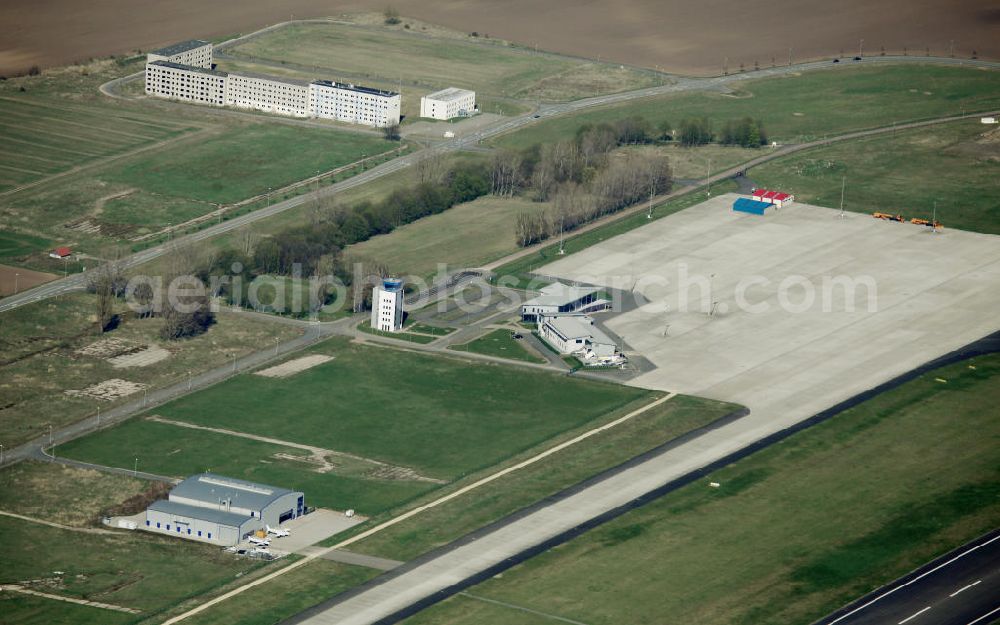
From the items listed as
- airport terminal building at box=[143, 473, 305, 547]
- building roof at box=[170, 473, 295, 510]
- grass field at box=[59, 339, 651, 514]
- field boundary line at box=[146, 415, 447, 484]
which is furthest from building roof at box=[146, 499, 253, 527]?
field boundary line at box=[146, 415, 447, 484]

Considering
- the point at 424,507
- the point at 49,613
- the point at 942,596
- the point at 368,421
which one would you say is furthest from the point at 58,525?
the point at 942,596

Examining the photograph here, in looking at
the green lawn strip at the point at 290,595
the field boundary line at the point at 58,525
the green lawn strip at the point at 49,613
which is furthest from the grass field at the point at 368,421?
the green lawn strip at the point at 49,613

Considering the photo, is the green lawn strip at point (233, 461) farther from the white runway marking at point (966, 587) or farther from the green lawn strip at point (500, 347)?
the white runway marking at point (966, 587)

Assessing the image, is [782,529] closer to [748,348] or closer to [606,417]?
[606,417]

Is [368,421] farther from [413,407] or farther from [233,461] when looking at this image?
[233,461]

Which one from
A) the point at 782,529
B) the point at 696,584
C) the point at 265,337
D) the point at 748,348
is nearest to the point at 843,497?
the point at 782,529

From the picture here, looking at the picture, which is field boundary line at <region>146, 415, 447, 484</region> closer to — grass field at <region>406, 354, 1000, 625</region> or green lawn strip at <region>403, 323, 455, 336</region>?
grass field at <region>406, 354, 1000, 625</region>
